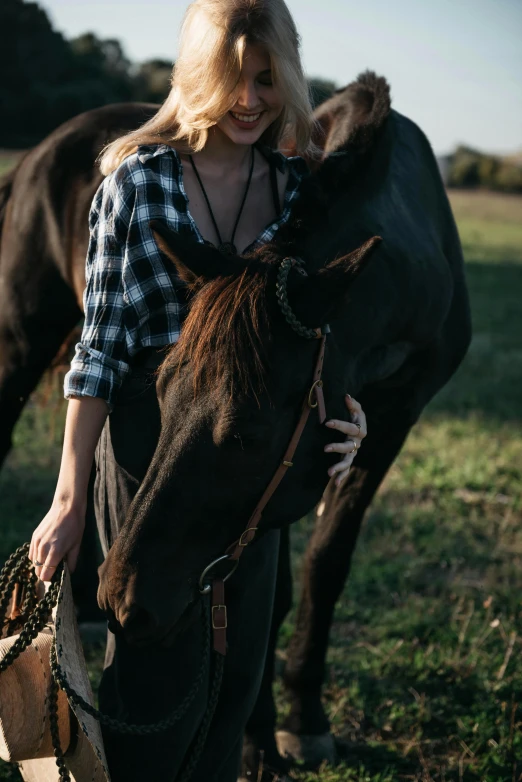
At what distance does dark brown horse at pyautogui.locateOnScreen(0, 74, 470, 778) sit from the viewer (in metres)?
1.68

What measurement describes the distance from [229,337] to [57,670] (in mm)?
779

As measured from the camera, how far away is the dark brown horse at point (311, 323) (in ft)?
5.50

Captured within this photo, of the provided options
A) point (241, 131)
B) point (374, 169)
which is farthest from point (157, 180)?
point (374, 169)

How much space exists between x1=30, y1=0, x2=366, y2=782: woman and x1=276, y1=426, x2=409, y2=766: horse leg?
101 centimetres

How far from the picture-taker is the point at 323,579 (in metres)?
3.04

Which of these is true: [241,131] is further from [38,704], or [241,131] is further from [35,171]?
[35,171]

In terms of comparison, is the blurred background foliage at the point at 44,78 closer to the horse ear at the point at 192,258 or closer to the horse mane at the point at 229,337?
the horse ear at the point at 192,258

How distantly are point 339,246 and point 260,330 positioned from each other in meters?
0.63

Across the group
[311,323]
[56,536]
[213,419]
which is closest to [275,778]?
[56,536]

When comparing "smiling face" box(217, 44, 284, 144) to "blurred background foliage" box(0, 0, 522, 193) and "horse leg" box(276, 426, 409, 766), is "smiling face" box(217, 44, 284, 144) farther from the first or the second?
"blurred background foliage" box(0, 0, 522, 193)

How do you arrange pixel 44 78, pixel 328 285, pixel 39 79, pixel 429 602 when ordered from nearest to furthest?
pixel 328 285
pixel 429 602
pixel 39 79
pixel 44 78

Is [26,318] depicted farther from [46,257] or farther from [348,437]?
[348,437]

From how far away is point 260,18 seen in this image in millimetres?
1878

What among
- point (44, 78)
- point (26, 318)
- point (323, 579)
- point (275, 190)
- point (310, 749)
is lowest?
point (310, 749)
